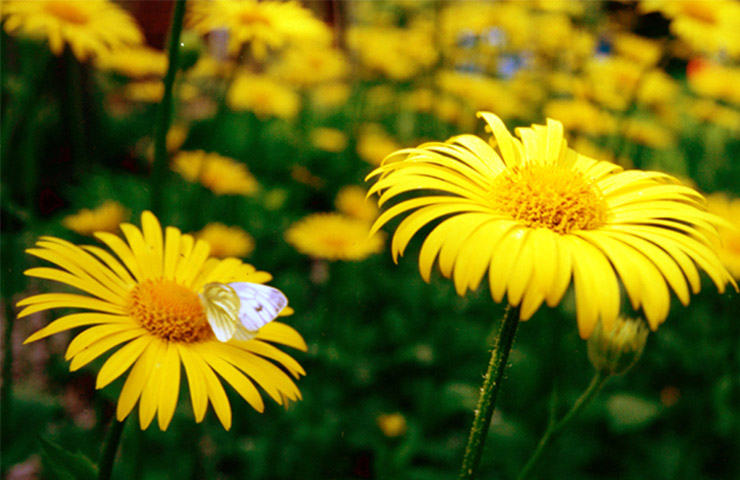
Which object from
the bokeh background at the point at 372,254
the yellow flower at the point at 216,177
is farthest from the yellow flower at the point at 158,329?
the yellow flower at the point at 216,177

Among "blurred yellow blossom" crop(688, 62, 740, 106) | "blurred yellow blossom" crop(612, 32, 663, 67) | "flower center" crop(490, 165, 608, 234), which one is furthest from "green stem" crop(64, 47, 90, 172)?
"blurred yellow blossom" crop(688, 62, 740, 106)

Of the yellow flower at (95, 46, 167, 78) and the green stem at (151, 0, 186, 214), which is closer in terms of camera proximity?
the green stem at (151, 0, 186, 214)

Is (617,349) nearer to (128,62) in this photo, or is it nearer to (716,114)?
(128,62)

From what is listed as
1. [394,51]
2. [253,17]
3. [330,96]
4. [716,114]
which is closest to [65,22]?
[253,17]

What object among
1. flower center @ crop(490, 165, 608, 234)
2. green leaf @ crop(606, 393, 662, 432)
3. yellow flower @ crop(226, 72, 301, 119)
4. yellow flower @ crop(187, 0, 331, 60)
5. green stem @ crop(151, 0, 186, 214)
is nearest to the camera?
flower center @ crop(490, 165, 608, 234)

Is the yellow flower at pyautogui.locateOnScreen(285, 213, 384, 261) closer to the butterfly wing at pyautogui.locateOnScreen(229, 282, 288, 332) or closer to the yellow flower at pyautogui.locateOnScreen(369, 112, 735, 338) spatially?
the yellow flower at pyautogui.locateOnScreen(369, 112, 735, 338)
